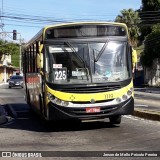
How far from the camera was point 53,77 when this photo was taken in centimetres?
1236

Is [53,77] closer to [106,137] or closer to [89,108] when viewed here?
[89,108]

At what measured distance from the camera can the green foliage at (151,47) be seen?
54.1 meters

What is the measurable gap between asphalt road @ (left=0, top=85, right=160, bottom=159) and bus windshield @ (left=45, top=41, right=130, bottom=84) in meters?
1.46

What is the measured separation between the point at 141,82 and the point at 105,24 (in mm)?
51782

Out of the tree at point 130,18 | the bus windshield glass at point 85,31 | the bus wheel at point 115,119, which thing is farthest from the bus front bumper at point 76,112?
the tree at point 130,18

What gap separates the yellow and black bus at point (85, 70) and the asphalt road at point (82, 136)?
547 mm

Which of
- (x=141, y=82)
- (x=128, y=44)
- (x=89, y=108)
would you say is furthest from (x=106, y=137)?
(x=141, y=82)

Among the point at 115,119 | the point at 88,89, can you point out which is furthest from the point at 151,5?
the point at 88,89

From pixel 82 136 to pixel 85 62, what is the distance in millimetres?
2154

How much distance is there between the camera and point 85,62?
12.5m

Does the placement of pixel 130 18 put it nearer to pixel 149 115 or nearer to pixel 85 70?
pixel 149 115

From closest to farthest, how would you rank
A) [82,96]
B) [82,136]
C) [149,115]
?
[82,136] → [82,96] → [149,115]

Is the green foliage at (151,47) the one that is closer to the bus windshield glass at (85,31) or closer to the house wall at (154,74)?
the house wall at (154,74)

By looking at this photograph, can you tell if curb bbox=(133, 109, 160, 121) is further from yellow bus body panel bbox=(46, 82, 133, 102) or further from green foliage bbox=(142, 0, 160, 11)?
green foliage bbox=(142, 0, 160, 11)
